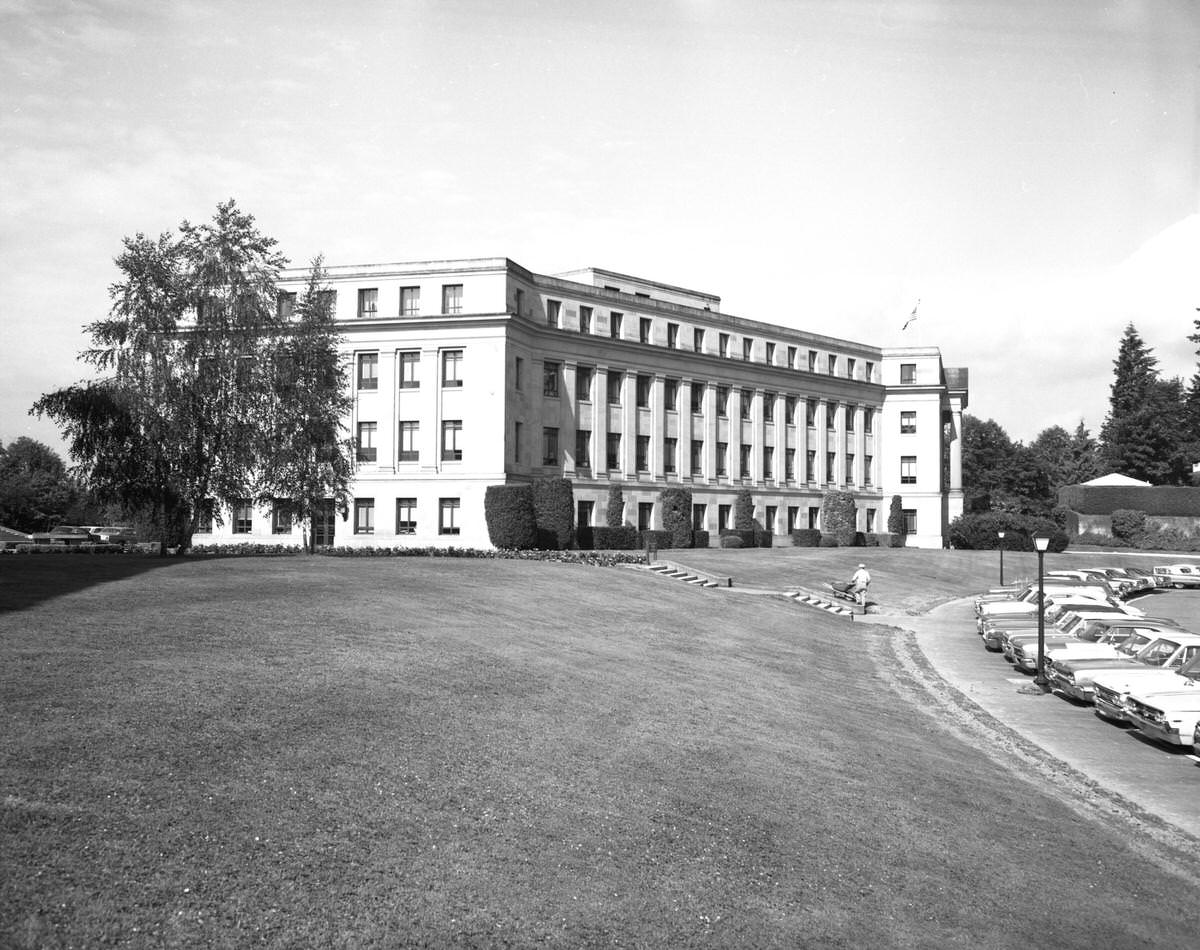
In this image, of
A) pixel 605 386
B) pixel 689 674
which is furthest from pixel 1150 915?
pixel 605 386

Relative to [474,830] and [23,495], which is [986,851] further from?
[23,495]

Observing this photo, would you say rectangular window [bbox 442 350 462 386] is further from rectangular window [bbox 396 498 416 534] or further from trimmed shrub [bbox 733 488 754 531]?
trimmed shrub [bbox 733 488 754 531]

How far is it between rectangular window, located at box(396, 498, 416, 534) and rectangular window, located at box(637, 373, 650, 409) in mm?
18766

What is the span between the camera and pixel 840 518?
78.6 m

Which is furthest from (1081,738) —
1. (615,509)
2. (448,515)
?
(615,509)

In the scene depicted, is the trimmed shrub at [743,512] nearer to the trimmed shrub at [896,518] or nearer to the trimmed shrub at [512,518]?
the trimmed shrub at [896,518]

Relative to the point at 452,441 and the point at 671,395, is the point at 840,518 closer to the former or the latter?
the point at 671,395

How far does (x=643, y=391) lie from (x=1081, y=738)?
52.8 m

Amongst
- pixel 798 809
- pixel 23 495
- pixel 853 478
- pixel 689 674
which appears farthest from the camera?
pixel 23 495

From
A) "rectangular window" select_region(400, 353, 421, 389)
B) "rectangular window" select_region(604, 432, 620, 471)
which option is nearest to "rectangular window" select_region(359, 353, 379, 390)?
"rectangular window" select_region(400, 353, 421, 389)

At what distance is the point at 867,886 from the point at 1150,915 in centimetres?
320

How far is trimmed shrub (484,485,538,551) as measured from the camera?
54.5 meters

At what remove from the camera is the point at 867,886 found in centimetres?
1051

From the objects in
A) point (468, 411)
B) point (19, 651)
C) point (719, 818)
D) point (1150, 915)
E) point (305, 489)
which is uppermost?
point (468, 411)
